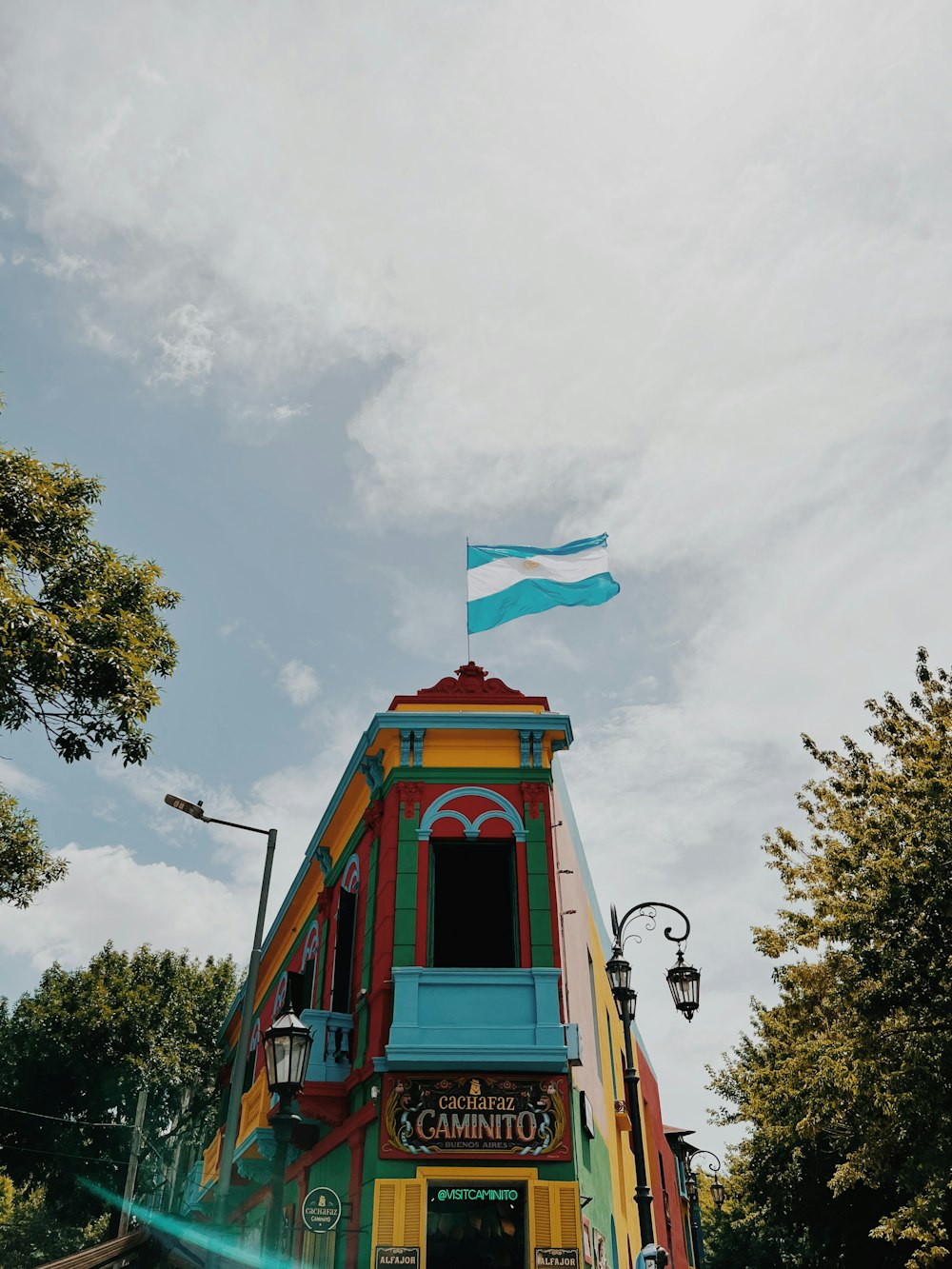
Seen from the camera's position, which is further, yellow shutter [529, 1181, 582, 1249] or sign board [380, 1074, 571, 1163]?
sign board [380, 1074, 571, 1163]

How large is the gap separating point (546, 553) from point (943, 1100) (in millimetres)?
12163

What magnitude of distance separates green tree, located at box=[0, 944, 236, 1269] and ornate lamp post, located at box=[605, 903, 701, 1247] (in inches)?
1136

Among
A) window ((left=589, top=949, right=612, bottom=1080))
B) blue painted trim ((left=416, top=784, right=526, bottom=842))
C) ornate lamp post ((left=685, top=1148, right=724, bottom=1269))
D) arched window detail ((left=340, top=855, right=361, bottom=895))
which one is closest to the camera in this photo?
blue painted trim ((left=416, top=784, right=526, bottom=842))

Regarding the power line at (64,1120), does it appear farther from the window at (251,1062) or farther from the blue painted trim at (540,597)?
the blue painted trim at (540,597)

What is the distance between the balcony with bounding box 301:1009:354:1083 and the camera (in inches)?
547

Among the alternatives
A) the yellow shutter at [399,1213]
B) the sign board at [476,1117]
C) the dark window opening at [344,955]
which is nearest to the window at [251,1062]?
the dark window opening at [344,955]

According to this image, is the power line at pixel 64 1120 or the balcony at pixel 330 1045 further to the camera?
the power line at pixel 64 1120

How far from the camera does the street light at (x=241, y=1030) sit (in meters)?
13.4

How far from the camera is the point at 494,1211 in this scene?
11.9 m

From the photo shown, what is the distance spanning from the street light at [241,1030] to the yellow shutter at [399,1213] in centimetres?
200

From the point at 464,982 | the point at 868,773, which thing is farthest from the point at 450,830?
the point at 868,773

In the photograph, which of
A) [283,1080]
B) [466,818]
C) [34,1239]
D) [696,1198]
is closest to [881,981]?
[466,818]

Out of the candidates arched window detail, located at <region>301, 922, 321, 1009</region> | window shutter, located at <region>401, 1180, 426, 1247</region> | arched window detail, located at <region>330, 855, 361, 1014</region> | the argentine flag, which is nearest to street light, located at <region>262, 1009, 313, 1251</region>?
window shutter, located at <region>401, 1180, 426, 1247</region>

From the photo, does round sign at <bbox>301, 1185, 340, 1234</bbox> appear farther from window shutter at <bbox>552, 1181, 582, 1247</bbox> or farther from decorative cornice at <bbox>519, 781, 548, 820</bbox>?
decorative cornice at <bbox>519, 781, 548, 820</bbox>
